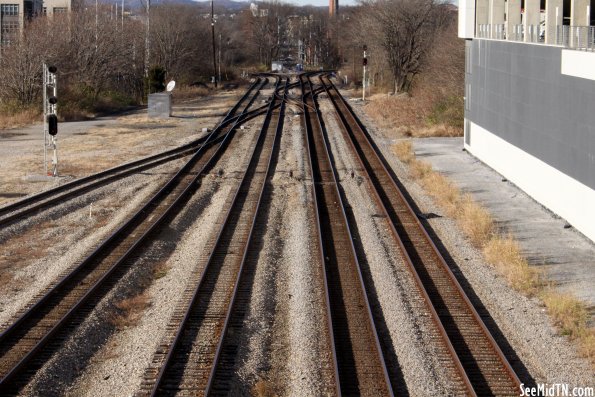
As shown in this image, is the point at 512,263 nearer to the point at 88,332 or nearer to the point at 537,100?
the point at 88,332

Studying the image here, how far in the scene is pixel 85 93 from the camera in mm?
45375

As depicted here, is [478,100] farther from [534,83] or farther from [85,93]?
[85,93]

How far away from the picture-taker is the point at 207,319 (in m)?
11.4

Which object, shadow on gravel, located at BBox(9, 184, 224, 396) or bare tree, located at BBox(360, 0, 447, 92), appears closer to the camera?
shadow on gravel, located at BBox(9, 184, 224, 396)

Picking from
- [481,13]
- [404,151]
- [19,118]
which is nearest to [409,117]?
[404,151]

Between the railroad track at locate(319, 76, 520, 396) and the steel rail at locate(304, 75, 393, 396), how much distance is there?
0.89m

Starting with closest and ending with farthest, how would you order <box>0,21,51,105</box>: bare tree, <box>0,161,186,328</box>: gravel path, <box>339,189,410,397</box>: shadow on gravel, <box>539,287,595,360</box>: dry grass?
<box>339,189,410,397</box>: shadow on gravel
<box>539,287,595,360</box>: dry grass
<box>0,161,186,328</box>: gravel path
<box>0,21,51,105</box>: bare tree

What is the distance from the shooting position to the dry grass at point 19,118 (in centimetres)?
3638

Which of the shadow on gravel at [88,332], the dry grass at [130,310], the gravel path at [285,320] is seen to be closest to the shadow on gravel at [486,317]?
the gravel path at [285,320]

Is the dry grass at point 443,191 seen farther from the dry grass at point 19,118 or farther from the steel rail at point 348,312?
the dry grass at point 19,118

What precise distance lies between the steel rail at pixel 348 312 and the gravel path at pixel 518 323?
164 centimetres

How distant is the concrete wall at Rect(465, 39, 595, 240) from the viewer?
54.2ft

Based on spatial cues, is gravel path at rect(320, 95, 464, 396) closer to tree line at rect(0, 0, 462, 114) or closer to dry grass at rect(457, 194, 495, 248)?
dry grass at rect(457, 194, 495, 248)

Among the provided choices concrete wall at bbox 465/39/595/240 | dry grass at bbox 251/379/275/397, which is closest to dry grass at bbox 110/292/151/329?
dry grass at bbox 251/379/275/397
